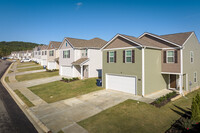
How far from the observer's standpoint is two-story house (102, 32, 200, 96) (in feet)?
46.2

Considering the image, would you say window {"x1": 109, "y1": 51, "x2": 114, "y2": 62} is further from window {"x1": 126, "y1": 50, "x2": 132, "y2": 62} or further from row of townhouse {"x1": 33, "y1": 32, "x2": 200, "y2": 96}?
window {"x1": 126, "y1": 50, "x2": 132, "y2": 62}

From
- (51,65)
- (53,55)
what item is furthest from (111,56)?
(51,65)

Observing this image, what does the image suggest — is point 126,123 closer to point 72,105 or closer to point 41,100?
point 72,105

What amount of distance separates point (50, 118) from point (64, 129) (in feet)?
6.81

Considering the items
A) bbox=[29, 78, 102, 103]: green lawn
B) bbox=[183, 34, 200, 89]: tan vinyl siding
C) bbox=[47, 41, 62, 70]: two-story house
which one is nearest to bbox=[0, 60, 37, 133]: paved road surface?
bbox=[29, 78, 102, 103]: green lawn

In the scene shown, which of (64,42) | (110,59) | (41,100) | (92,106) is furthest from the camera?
(64,42)

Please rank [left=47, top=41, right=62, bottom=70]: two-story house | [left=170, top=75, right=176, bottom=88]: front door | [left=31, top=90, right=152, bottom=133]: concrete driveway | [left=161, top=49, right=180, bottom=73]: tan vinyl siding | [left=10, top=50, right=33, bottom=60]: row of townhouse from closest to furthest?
[left=31, top=90, right=152, bottom=133]: concrete driveway < [left=161, top=49, right=180, bottom=73]: tan vinyl siding < [left=170, top=75, right=176, bottom=88]: front door < [left=47, top=41, right=62, bottom=70]: two-story house < [left=10, top=50, right=33, bottom=60]: row of townhouse

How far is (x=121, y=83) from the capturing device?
52.4ft

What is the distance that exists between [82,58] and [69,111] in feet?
52.8

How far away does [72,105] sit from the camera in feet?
37.9

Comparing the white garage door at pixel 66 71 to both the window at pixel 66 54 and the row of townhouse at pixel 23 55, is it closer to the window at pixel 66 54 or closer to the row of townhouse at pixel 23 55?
the window at pixel 66 54

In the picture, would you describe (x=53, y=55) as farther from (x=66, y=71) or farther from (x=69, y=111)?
(x=69, y=111)

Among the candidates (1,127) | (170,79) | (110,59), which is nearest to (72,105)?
(1,127)

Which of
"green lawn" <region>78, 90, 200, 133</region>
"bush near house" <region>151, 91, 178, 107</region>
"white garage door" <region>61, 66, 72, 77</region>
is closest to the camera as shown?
"green lawn" <region>78, 90, 200, 133</region>
